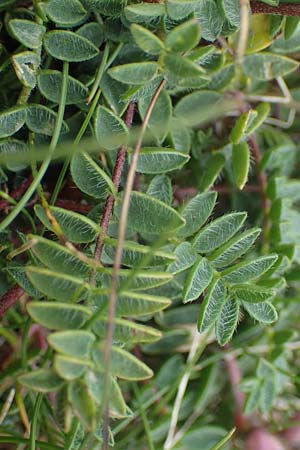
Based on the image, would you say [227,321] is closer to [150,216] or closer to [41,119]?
[150,216]

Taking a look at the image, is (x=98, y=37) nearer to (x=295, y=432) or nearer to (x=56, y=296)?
(x=56, y=296)

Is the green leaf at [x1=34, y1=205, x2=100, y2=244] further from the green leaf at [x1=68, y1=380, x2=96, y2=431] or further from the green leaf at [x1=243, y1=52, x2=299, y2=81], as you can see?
the green leaf at [x1=243, y1=52, x2=299, y2=81]

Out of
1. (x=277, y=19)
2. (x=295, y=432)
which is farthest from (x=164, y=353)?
(x=277, y=19)

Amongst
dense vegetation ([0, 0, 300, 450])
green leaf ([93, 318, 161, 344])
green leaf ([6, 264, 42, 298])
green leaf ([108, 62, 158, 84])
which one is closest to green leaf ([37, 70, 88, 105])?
dense vegetation ([0, 0, 300, 450])

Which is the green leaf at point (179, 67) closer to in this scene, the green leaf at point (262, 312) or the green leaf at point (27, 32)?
the green leaf at point (27, 32)

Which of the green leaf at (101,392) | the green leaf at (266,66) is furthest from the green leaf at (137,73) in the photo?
the green leaf at (101,392)

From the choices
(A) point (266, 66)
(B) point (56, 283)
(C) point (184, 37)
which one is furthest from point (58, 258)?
(A) point (266, 66)
